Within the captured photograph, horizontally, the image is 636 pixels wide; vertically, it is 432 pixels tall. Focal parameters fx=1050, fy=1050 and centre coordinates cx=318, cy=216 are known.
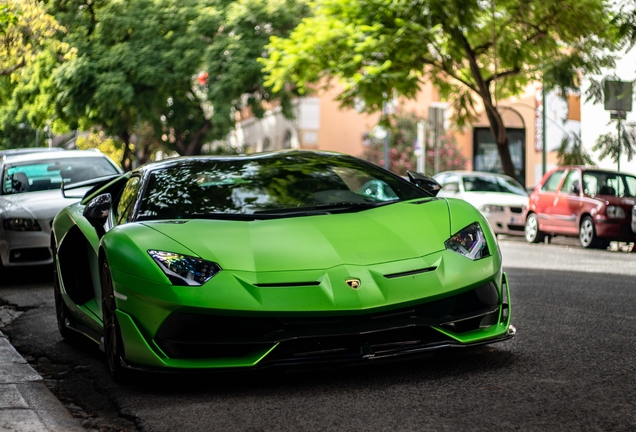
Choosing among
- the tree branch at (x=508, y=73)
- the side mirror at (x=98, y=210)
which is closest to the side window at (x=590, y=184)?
the tree branch at (x=508, y=73)

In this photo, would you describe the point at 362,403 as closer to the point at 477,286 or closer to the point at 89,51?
the point at 477,286

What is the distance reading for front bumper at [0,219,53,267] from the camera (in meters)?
11.5

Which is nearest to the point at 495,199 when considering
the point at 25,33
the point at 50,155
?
the point at 25,33

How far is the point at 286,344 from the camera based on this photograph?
16.2 feet

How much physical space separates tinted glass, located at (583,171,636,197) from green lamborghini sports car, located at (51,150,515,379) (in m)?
13.3

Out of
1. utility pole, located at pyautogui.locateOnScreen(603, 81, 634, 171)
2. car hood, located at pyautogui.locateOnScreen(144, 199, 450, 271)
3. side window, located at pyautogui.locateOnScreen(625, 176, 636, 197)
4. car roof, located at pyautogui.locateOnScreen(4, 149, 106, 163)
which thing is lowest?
side window, located at pyautogui.locateOnScreen(625, 176, 636, 197)

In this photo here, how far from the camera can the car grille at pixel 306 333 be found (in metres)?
4.91

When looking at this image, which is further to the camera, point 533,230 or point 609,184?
point 533,230

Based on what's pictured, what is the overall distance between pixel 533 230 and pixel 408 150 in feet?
91.9

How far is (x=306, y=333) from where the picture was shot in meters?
4.91

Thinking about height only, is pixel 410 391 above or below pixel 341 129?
below

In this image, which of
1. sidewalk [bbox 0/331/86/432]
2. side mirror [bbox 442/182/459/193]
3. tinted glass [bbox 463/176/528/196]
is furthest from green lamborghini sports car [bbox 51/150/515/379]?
side mirror [bbox 442/182/459/193]

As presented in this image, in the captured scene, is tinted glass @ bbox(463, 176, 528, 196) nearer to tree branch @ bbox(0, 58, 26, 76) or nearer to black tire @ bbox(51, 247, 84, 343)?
tree branch @ bbox(0, 58, 26, 76)

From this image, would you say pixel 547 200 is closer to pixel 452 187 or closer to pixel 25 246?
pixel 452 187
